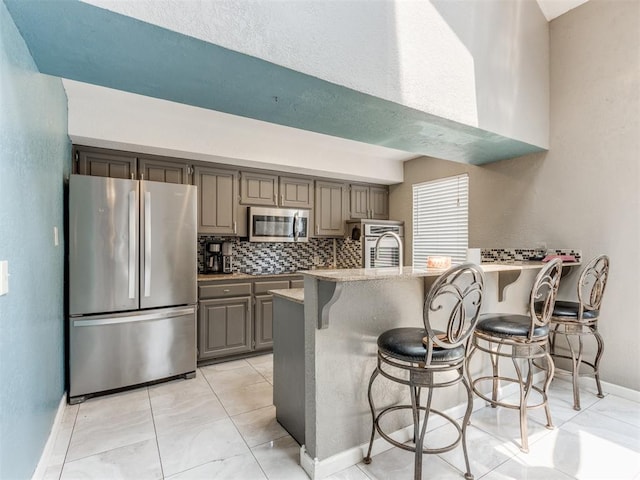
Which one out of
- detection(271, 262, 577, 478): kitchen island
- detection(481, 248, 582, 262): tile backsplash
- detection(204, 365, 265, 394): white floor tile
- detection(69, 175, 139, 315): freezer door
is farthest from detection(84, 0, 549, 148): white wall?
detection(204, 365, 265, 394): white floor tile

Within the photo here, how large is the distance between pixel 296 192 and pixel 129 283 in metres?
2.21

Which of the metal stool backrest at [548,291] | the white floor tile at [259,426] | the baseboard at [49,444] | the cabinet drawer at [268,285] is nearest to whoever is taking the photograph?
the baseboard at [49,444]

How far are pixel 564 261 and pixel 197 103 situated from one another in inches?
125

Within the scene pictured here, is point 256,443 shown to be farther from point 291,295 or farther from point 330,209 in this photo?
point 330,209

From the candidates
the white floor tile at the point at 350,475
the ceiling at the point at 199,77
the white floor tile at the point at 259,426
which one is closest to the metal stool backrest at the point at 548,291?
the ceiling at the point at 199,77

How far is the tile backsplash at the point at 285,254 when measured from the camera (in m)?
4.14

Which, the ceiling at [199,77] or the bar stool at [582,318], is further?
the bar stool at [582,318]

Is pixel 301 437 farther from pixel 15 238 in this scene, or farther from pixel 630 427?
pixel 630 427

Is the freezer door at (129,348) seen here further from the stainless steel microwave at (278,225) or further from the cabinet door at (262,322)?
the stainless steel microwave at (278,225)

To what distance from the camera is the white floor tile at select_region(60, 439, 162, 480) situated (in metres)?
1.77

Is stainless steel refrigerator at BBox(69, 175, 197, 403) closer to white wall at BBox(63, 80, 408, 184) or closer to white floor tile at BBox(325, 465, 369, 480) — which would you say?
white wall at BBox(63, 80, 408, 184)

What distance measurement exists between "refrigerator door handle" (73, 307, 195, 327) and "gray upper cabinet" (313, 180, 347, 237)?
6.51 ft

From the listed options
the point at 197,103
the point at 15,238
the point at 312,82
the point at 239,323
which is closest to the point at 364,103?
the point at 312,82

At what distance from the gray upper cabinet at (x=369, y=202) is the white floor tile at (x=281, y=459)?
127 inches
